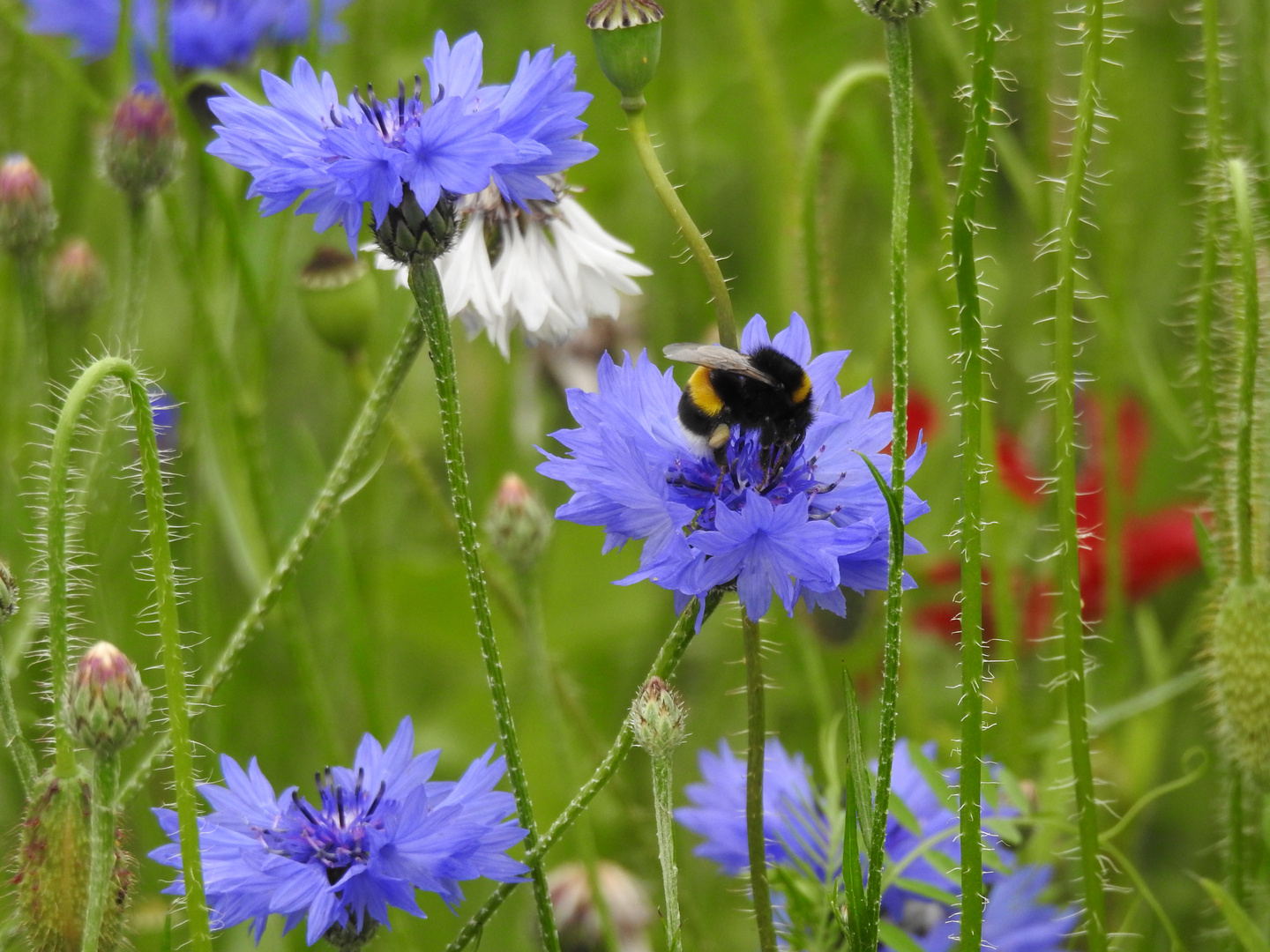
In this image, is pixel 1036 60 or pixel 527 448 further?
pixel 527 448

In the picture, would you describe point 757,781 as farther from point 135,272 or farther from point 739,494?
point 135,272

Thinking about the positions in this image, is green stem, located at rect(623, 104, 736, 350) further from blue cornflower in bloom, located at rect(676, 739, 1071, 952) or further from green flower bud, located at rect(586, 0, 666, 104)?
blue cornflower in bloom, located at rect(676, 739, 1071, 952)

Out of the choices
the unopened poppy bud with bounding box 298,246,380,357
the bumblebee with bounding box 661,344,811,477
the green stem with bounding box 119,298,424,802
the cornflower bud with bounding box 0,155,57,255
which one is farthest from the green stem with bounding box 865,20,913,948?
the cornflower bud with bounding box 0,155,57,255

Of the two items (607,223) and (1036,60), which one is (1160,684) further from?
(607,223)

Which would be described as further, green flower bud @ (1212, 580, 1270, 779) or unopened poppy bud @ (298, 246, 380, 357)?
unopened poppy bud @ (298, 246, 380, 357)

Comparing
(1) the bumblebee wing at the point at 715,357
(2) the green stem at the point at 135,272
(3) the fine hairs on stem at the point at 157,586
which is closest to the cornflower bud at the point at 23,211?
(2) the green stem at the point at 135,272

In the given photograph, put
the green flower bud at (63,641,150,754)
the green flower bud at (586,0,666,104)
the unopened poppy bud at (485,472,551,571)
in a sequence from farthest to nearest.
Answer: the unopened poppy bud at (485,472,551,571) → the green flower bud at (586,0,666,104) → the green flower bud at (63,641,150,754)

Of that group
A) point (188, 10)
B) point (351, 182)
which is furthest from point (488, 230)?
point (188, 10)
